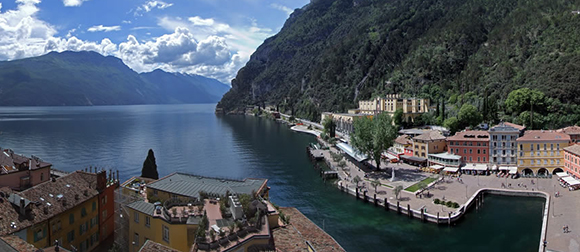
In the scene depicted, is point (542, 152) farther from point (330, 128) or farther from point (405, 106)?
point (330, 128)

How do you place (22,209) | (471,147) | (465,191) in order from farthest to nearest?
(471,147) < (465,191) < (22,209)

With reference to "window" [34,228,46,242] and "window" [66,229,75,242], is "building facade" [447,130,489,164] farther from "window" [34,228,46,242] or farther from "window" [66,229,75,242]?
"window" [34,228,46,242]

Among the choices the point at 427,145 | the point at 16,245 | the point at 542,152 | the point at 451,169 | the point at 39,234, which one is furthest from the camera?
the point at 427,145

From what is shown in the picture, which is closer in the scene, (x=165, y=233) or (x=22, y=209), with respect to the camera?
(x=165, y=233)

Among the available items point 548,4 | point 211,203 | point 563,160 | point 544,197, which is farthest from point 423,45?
point 211,203

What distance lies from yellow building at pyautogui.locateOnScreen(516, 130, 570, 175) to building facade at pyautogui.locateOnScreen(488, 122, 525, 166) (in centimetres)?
263

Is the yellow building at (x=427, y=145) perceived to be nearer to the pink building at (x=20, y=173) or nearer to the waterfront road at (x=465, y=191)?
the waterfront road at (x=465, y=191)

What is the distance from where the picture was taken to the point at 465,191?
181ft

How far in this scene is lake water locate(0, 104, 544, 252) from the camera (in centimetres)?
4056

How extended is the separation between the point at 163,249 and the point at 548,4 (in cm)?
16051

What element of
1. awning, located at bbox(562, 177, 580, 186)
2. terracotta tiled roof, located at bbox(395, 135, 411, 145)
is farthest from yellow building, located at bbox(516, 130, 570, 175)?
terracotta tiled roof, located at bbox(395, 135, 411, 145)

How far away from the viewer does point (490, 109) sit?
9475 cm

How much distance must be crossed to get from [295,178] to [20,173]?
44.9 meters

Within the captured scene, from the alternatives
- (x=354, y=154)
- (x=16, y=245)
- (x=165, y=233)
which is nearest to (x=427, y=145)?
(x=354, y=154)
